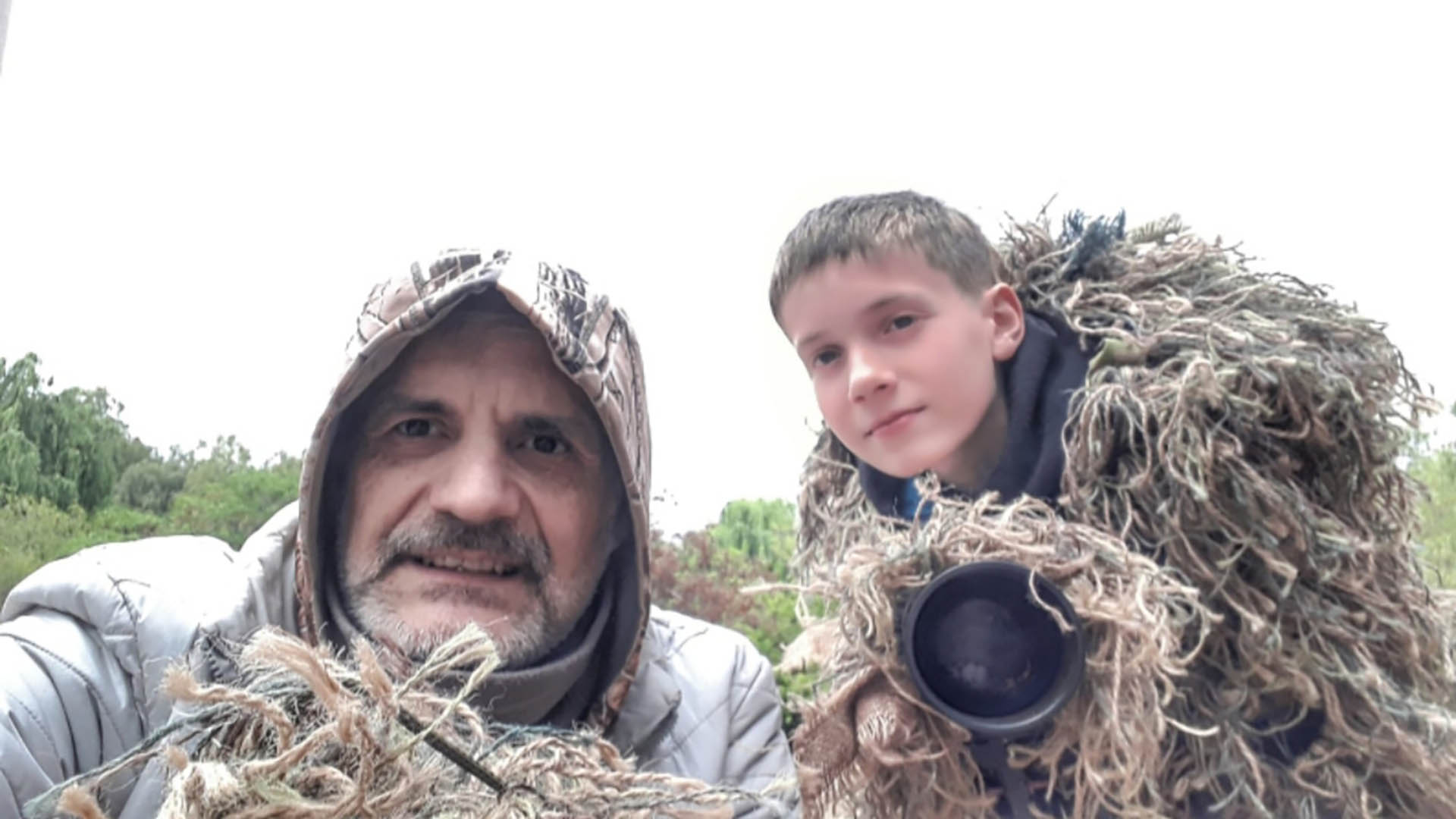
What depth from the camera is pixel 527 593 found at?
0.79 metres

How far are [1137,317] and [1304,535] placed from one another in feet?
0.54

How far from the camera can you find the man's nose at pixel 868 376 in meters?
0.59

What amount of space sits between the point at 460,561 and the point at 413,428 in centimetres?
13

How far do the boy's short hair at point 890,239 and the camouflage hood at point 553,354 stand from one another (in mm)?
208

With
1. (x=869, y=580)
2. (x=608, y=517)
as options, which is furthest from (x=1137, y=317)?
(x=608, y=517)

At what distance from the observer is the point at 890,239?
62cm

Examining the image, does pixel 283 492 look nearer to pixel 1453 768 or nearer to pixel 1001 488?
pixel 1001 488

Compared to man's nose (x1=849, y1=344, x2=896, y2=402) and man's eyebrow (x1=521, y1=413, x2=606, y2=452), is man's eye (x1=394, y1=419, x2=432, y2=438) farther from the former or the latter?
man's nose (x1=849, y1=344, x2=896, y2=402)

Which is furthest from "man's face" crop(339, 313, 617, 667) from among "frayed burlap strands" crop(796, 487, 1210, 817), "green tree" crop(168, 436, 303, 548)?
"frayed burlap strands" crop(796, 487, 1210, 817)

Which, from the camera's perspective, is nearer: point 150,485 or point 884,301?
point 884,301

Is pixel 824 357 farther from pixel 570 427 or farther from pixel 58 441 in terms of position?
pixel 58 441

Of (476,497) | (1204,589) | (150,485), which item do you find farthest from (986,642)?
(150,485)

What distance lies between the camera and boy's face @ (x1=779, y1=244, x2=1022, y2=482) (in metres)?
0.60

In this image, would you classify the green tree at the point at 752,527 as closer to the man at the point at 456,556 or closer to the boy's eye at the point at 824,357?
the man at the point at 456,556
